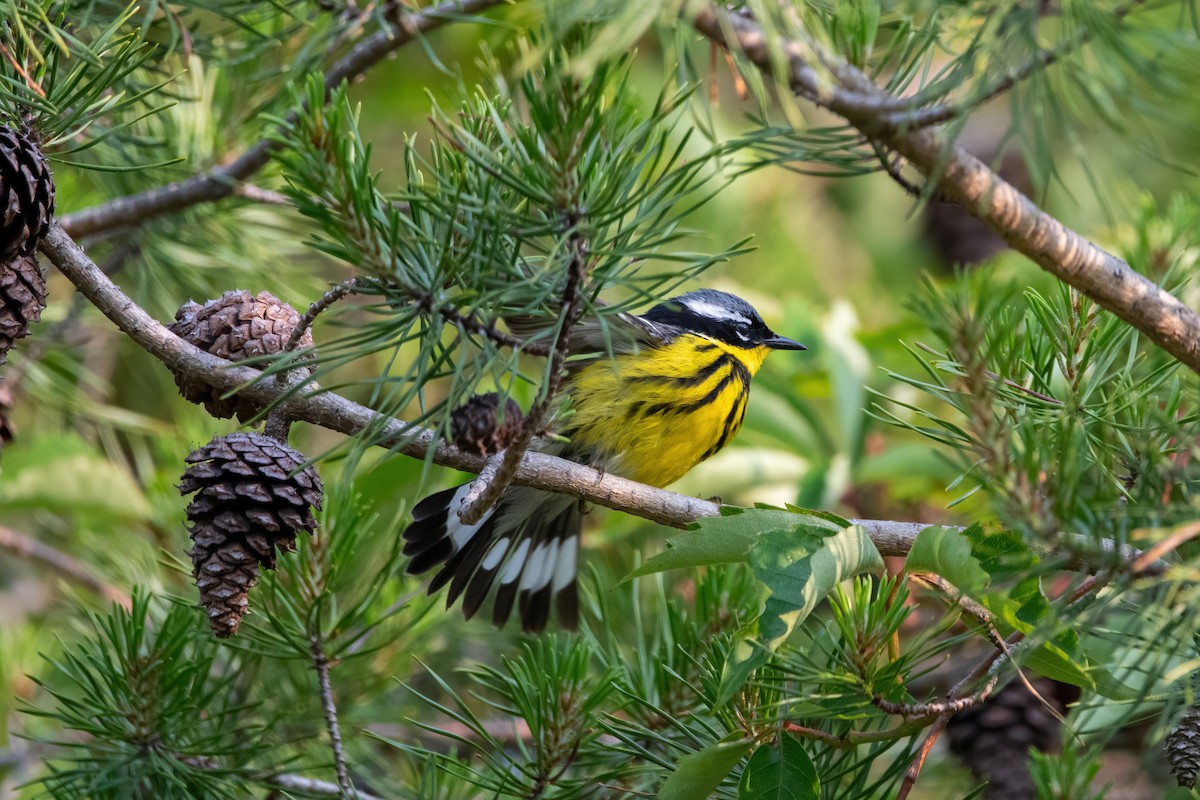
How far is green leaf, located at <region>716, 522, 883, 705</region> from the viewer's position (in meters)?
1.18

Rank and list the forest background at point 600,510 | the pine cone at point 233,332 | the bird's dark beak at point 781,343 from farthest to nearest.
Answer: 1. the bird's dark beak at point 781,343
2. the pine cone at point 233,332
3. the forest background at point 600,510

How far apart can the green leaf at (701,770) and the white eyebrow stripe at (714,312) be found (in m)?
1.84

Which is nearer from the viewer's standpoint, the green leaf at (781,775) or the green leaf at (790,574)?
the green leaf at (790,574)

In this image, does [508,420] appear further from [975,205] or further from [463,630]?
[463,630]

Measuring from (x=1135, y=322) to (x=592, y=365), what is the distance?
56.3 inches

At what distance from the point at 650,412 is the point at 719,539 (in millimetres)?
1203

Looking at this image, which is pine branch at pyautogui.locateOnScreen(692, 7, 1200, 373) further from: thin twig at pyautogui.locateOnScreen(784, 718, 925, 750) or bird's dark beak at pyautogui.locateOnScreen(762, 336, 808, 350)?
bird's dark beak at pyautogui.locateOnScreen(762, 336, 808, 350)

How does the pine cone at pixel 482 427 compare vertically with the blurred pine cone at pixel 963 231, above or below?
below

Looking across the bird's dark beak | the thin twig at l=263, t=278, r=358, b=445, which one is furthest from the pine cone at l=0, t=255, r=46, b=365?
the bird's dark beak

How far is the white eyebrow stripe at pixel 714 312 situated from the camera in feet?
10.1

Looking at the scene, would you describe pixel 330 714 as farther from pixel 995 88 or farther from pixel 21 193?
→ pixel 995 88

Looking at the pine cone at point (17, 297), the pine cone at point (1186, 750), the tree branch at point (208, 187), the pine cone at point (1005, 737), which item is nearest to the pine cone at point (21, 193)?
the pine cone at point (17, 297)

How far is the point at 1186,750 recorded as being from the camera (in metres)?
1.32

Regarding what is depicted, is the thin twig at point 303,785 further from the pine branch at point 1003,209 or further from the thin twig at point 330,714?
the pine branch at point 1003,209
